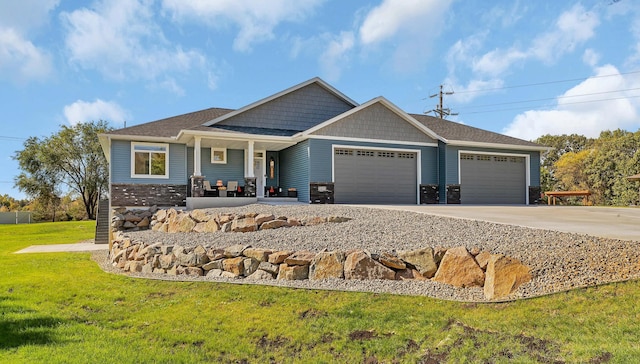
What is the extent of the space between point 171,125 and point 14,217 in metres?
24.1

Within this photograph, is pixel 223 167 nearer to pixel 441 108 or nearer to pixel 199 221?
pixel 199 221

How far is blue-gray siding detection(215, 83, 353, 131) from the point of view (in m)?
17.2

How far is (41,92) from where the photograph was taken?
19406 millimetres

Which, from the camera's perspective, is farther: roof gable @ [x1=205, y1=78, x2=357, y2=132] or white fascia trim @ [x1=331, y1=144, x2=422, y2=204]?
roof gable @ [x1=205, y1=78, x2=357, y2=132]

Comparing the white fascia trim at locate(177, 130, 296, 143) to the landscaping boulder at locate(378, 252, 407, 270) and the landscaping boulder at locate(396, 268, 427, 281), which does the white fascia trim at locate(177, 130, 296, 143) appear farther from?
the landscaping boulder at locate(396, 268, 427, 281)

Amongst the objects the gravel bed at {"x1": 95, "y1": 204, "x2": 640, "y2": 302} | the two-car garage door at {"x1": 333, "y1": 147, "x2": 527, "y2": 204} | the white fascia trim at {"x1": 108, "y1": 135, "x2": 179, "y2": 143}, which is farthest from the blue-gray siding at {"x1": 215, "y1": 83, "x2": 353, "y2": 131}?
the gravel bed at {"x1": 95, "y1": 204, "x2": 640, "y2": 302}

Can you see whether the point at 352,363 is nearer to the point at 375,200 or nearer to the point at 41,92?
the point at 375,200

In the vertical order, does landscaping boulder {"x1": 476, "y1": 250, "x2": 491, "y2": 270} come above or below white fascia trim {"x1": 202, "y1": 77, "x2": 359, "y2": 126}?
below

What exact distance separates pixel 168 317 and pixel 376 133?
12.5 metres

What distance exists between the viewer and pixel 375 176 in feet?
55.0

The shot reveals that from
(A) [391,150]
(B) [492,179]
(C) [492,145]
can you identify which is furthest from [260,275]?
(B) [492,179]

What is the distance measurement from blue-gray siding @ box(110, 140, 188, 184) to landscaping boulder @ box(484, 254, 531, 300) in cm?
1288

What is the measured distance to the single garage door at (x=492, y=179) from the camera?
18297 millimetres

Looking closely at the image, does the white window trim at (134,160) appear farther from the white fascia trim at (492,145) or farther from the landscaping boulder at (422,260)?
the landscaping boulder at (422,260)
